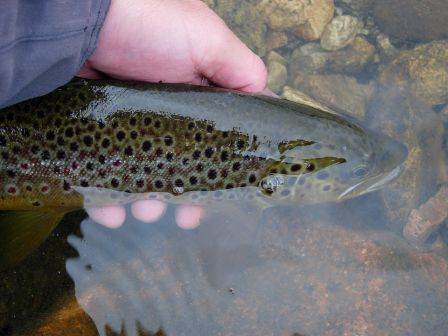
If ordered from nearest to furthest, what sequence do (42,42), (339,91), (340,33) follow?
(42,42) → (339,91) → (340,33)

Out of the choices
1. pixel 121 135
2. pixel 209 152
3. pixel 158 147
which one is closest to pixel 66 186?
pixel 121 135

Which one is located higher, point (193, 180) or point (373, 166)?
point (373, 166)

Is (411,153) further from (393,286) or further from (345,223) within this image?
(393,286)

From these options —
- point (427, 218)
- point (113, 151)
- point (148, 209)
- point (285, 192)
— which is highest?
point (113, 151)

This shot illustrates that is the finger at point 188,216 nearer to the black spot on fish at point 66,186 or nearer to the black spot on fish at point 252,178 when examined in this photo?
the black spot on fish at point 252,178

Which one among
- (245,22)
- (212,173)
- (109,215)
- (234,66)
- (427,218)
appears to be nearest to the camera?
→ (212,173)

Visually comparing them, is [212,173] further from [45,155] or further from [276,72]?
[276,72]

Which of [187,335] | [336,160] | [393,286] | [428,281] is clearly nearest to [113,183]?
[187,335]

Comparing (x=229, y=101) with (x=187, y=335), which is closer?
(x=229, y=101)
